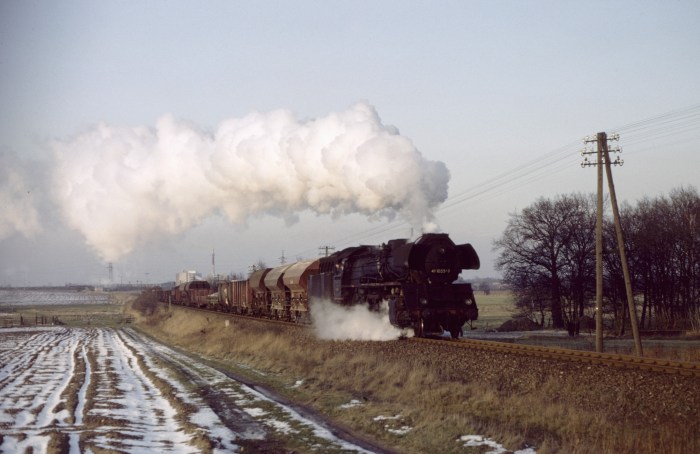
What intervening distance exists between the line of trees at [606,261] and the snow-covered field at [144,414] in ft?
95.4

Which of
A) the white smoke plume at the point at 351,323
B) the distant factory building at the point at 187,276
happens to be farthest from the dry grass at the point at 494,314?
the distant factory building at the point at 187,276

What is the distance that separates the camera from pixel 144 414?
46.2ft

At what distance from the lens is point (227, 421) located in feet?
42.8

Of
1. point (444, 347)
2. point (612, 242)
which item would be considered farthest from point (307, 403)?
point (612, 242)

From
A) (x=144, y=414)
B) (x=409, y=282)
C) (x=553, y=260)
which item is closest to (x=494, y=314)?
(x=553, y=260)

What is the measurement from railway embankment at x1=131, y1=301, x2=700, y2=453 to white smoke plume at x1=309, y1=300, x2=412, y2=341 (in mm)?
3033

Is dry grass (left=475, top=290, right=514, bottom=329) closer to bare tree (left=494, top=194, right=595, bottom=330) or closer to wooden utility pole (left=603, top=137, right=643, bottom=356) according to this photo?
bare tree (left=494, top=194, right=595, bottom=330)

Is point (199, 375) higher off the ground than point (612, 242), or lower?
lower

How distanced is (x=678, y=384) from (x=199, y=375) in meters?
14.3

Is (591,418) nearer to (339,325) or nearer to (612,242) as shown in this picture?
(339,325)

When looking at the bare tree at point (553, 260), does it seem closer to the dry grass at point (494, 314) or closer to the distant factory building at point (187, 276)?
the dry grass at point (494, 314)

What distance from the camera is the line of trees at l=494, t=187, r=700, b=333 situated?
137 ft

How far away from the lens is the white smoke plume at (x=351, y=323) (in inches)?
970

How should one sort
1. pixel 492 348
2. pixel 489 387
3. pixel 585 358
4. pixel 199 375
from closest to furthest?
pixel 489 387 < pixel 585 358 < pixel 492 348 < pixel 199 375
